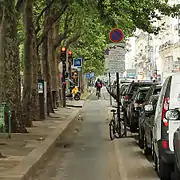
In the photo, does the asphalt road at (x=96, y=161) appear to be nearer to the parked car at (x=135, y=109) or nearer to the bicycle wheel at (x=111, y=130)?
the bicycle wheel at (x=111, y=130)

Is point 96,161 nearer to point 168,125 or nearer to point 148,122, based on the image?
point 148,122

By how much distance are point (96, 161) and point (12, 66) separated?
210 inches

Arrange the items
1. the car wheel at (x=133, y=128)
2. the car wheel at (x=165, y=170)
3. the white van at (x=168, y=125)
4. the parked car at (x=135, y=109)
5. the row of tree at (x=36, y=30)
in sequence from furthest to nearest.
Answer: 1. the car wheel at (x=133, y=128)
2. the parked car at (x=135, y=109)
3. the row of tree at (x=36, y=30)
4. the car wheel at (x=165, y=170)
5. the white van at (x=168, y=125)

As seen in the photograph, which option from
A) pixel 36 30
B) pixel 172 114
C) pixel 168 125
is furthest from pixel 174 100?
pixel 36 30

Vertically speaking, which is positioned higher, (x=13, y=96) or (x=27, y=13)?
(x=27, y=13)

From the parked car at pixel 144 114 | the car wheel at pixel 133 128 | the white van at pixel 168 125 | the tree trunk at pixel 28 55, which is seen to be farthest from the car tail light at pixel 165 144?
the tree trunk at pixel 28 55

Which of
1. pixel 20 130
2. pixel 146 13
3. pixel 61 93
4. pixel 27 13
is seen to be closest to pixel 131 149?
pixel 20 130

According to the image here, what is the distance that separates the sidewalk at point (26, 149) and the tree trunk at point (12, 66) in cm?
84

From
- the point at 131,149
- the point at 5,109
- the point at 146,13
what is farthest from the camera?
the point at 146,13

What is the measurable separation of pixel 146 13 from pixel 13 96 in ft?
40.6

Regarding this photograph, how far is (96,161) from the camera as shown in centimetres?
1288

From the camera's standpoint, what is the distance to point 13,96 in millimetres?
17281

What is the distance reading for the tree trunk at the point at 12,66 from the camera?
54.6ft

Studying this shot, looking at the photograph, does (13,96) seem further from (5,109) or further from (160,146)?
(160,146)
